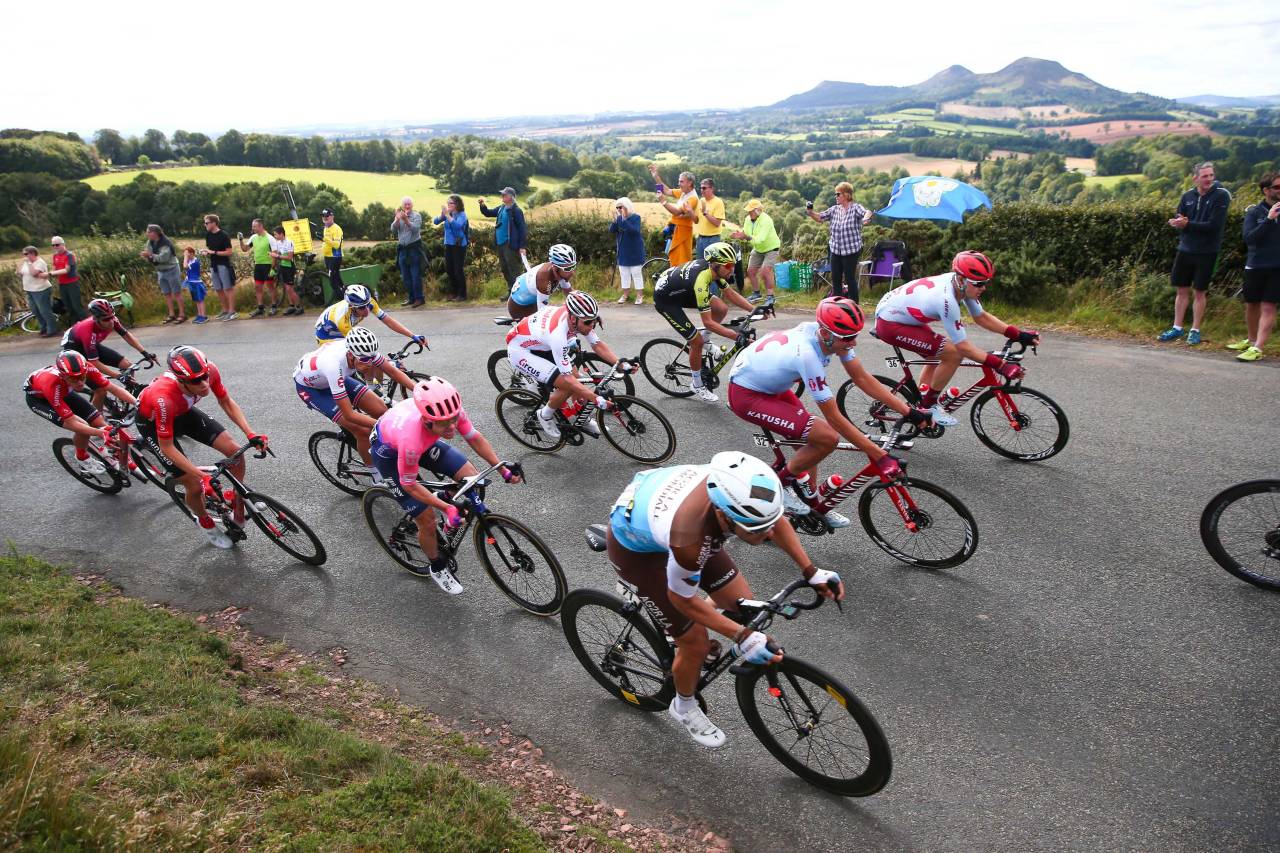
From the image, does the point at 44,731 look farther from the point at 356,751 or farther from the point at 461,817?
the point at 461,817

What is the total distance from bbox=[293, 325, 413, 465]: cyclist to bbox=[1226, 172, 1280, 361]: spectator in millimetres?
10507

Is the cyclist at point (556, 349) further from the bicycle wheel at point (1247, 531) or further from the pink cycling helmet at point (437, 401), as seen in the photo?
the bicycle wheel at point (1247, 531)

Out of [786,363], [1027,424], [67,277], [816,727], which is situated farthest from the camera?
[67,277]

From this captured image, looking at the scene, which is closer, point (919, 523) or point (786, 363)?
point (919, 523)

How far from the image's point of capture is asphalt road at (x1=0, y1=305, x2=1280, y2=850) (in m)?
3.87

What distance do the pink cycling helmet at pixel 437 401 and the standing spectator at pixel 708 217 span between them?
336 inches

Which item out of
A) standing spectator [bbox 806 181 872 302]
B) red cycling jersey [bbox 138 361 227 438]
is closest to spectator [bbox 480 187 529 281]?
standing spectator [bbox 806 181 872 302]

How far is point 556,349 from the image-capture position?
7.55m

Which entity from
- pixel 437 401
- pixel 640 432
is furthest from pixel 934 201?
pixel 437 401

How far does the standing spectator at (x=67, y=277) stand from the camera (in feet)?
50.9

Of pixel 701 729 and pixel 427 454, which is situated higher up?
pixel 427 454

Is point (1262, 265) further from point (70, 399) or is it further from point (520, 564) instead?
point (70, 399)

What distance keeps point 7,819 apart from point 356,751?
4.94 feet

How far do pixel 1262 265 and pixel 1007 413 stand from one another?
15.7 feet
